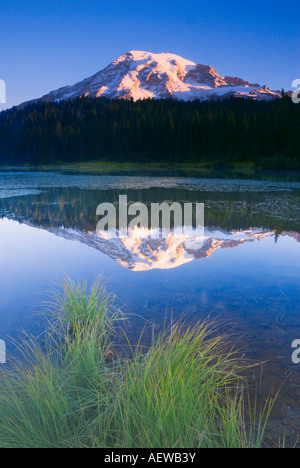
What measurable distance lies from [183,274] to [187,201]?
1378cm

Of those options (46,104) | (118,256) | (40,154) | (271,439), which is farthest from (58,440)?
(46,104)

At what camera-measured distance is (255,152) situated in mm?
64500

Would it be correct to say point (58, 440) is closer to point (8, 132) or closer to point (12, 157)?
point (12, 157)

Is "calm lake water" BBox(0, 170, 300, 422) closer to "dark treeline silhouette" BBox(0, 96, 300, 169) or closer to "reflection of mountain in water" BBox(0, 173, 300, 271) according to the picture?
"reflection of mountain in water" BBox(0, 173, 300, 271)

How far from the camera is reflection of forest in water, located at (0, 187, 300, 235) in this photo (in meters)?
14.9

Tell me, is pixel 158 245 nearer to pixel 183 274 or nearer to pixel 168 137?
pixel 183 274

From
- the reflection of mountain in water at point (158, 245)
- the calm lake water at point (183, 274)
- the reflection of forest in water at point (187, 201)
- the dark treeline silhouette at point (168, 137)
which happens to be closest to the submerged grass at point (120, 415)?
the calm lake water at point (183, 274)

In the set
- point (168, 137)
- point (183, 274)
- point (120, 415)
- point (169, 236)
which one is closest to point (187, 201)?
point (169, 236)

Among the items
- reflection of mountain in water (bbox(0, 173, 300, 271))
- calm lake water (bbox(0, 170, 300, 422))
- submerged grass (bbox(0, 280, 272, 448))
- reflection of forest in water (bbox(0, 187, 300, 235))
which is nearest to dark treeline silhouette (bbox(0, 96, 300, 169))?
reflection of forest in water (bbox(0, 187, 300, 235))

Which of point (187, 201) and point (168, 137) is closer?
point (187, 201)

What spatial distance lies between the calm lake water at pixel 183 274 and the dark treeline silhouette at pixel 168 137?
47.8 meters

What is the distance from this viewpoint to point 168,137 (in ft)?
262

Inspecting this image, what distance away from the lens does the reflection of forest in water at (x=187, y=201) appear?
14.9 m

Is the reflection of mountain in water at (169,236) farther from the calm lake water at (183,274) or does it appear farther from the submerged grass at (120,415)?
the submerged grass at (120,415)
